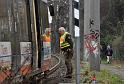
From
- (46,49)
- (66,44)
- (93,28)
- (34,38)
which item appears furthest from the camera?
(93,28)

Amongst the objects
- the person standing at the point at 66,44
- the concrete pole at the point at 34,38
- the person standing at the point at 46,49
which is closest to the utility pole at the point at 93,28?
the person standing at the point at 66,44

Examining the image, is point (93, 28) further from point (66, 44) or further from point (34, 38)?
point (34, 38)

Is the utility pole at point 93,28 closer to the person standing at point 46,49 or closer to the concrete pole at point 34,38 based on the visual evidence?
the person standing at point 46,49

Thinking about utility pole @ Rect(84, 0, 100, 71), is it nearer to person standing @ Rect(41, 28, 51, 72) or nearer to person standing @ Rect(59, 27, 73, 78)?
person standing @ Rect(59, 27, 73, 78)

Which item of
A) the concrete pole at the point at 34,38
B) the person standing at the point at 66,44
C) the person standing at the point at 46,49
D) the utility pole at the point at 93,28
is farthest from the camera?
the utility pole at the point at 93,28

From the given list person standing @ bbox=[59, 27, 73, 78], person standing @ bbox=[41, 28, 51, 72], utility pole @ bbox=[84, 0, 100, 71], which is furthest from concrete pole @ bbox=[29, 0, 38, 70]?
utility pole @ bbox=[84, 0, 100, 71]

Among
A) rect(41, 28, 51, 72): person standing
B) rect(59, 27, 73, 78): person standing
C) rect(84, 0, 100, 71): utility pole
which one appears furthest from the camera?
rect(84, 0, 100, 71): utility pole

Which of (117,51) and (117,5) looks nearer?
(117,51)

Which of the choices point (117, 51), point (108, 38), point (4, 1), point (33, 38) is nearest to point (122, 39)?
point (117, 51)

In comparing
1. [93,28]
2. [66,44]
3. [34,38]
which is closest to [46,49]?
[34,38]

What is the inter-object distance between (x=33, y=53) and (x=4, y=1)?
2835 millimetres

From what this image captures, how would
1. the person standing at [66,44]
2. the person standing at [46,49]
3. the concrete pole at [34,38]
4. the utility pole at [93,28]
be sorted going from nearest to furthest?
the concrete pole at [34,38]
the person standing at [46,49]
the person standing at [66,44]
the utility pole at [93,28]

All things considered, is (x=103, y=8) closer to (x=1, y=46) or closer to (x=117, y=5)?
(x=117, y=5)

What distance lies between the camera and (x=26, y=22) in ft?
40.2
